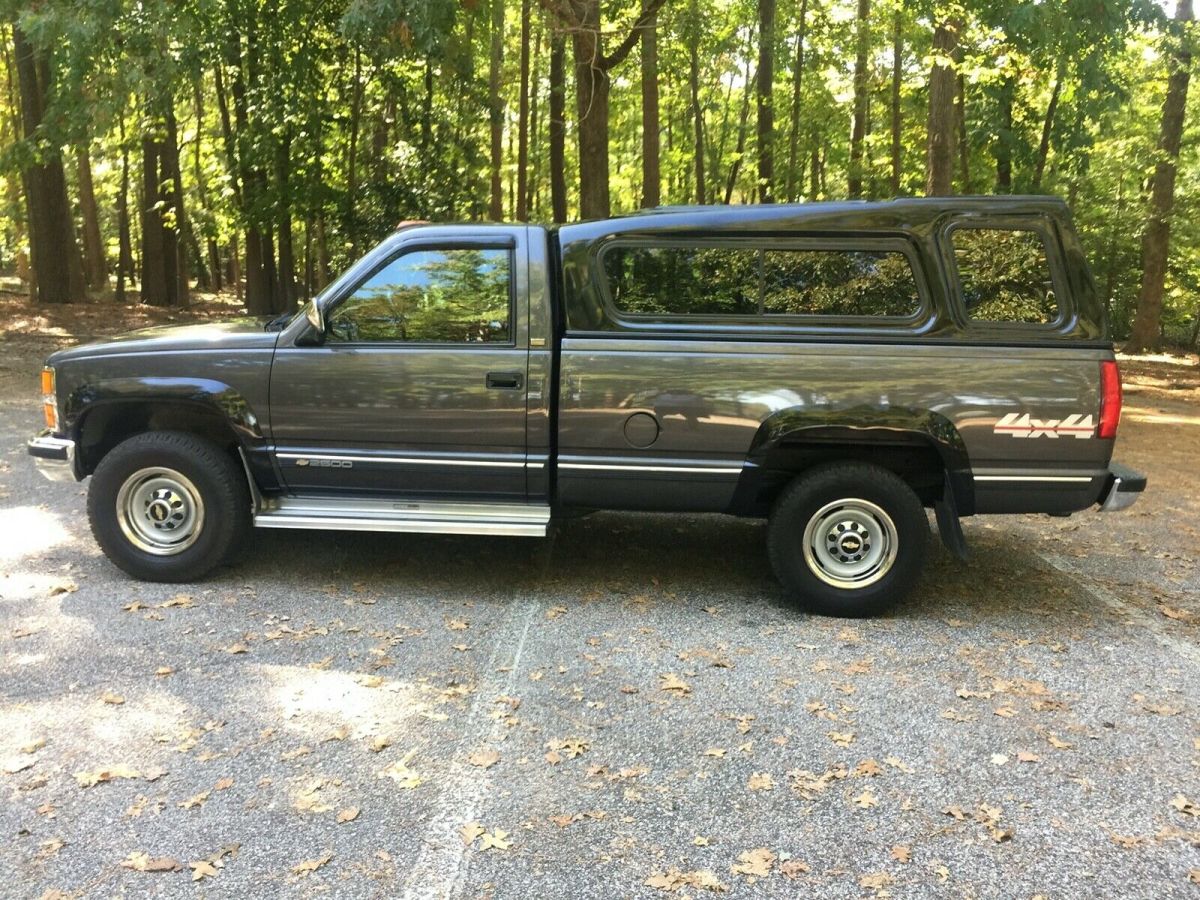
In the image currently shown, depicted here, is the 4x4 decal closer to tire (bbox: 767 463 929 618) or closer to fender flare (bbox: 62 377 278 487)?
tire (bbox: 767 463 929 618)

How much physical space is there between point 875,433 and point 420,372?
245 cm

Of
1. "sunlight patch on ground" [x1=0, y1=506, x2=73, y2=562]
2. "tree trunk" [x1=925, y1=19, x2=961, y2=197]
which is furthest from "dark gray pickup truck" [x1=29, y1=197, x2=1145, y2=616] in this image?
"tree trunk" [x1=925, y1=19, x2=961, y2=197]

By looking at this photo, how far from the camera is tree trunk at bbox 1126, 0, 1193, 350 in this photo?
59.8 ft

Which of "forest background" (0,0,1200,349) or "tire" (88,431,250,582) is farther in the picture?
"forest background" (0,0,1200,349)

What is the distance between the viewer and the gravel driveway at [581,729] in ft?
9.74

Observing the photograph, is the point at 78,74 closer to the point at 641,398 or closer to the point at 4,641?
the point at 4,641

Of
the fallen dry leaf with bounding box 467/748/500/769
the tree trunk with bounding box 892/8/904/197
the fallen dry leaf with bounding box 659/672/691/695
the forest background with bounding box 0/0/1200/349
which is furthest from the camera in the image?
the tree trunk with bounding box 892/8/904/197

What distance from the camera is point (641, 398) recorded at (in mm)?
4961

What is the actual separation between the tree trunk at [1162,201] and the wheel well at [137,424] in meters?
18.0

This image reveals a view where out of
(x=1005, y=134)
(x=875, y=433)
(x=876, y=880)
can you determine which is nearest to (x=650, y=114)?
(x=1005, y=134)

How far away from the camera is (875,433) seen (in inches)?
194

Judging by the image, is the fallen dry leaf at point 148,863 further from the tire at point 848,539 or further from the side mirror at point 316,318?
the tire at point 848,539

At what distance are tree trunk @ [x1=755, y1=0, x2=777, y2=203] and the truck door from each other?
57.9 ft

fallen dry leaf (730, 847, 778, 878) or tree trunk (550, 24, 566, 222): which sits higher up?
tree trunk (550, 24, 566, 222)
